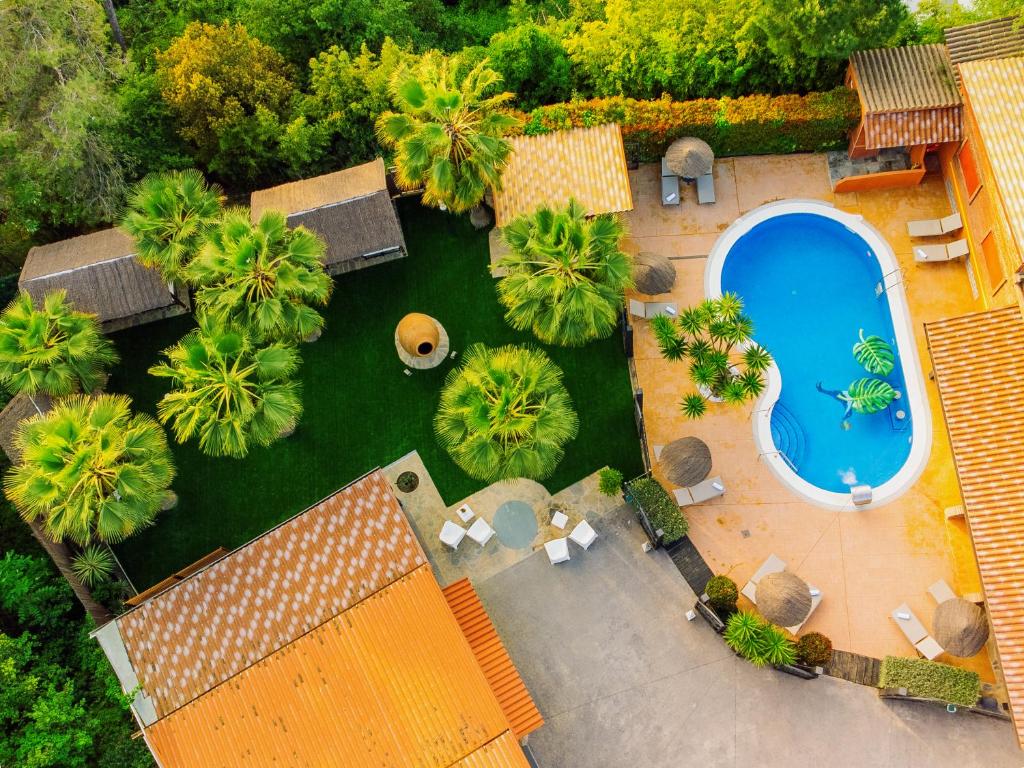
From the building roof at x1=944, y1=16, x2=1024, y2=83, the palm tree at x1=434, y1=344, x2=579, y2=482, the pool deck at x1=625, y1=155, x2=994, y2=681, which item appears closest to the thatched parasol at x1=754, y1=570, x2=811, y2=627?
the pool deck at x1=625, y1=155, x2=994, y2=681

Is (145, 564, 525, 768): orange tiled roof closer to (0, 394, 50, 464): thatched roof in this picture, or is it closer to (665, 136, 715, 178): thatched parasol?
(0, 394, 50, 464): thatched roof

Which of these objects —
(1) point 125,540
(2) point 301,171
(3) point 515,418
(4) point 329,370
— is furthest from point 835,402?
(1) point 125,540

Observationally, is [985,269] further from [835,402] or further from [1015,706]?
[1015,706]

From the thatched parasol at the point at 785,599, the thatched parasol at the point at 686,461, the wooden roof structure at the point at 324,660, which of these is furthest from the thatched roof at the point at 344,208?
the thatched parasol at the point at 785,599

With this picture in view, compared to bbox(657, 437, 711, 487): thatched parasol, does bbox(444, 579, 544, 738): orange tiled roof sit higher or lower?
lower

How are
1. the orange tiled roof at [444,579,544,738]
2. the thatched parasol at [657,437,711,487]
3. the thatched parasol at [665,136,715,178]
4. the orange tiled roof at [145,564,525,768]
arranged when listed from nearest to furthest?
the orange tiled roof at [145,564,525,768]
the orange tiled roof at [444,579,544,738]
the thatched parasol at [657,437,711,487]
the thatched parasol at [665,136,715,178]

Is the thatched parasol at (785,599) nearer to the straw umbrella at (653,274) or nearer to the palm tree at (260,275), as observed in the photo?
the straw umbrella at (653,274)

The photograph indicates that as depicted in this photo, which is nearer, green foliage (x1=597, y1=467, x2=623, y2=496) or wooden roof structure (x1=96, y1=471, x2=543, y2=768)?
wooden roof structure (x1=96, y1=471, x2=543, y2=768)
